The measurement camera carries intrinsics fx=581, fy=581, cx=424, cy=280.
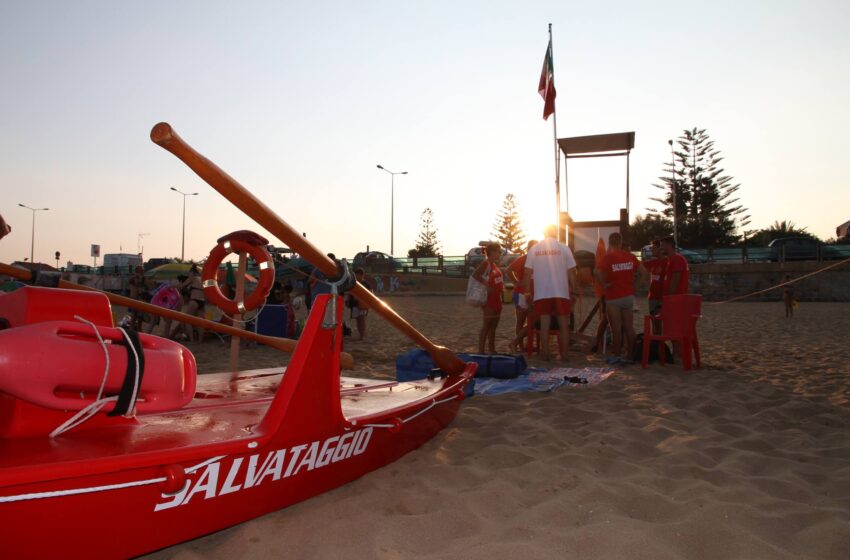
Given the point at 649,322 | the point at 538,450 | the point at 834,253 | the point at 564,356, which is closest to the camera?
the point at 538,450

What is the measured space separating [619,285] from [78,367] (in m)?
→ 6.65

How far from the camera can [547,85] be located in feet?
35.0

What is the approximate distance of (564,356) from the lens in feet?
24.9

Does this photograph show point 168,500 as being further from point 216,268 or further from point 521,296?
point 521,296

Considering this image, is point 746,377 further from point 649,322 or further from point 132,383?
point 132,383

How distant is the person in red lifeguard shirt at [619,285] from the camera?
742cm

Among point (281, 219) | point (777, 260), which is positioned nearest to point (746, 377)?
point (281, 219)

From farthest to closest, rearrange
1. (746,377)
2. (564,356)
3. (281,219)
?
(564,356) → (746,377) → (281,219)

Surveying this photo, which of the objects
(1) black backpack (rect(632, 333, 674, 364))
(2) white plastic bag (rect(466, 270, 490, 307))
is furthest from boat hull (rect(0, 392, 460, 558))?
(1) black backpack (rect(632, 333, 674, 364))

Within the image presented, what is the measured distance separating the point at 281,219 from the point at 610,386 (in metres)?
4.34

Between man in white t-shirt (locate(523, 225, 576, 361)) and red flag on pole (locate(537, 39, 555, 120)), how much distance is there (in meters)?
3.93

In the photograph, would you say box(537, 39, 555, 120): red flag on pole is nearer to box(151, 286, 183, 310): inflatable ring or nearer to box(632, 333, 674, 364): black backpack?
box(632, 333, 674, 364): black backpack

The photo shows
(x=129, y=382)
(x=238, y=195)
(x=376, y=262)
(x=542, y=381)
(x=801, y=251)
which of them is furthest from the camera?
(x=376, y=262)

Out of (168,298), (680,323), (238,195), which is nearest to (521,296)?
(680,323)
